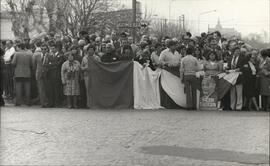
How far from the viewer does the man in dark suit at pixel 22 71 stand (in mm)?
16125

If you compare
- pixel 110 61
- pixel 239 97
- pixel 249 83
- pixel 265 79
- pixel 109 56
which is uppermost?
pixel 109 56

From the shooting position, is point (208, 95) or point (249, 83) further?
point (208, 95)

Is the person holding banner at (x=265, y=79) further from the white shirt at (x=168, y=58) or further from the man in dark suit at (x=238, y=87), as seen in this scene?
the white shirt at (x=168, y=58)

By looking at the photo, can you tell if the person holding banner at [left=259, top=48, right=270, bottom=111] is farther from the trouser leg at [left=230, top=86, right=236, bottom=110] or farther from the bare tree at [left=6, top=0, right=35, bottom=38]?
→ the bare tree at [left=6, top=0, right=35, bottom=38]

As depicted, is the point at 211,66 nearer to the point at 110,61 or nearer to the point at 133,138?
the point at 110,61

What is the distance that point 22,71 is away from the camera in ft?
53.0

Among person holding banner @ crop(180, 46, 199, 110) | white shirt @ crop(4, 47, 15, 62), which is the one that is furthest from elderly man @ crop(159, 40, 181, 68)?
white shirt @ crop(4, 47, 15, 62)

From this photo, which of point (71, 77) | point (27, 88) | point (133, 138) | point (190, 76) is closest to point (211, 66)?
point (190, 76)

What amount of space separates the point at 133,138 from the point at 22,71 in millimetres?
6963

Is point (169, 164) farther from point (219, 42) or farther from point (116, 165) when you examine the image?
point (219, 42)

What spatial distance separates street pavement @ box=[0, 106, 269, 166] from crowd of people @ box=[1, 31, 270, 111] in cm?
114

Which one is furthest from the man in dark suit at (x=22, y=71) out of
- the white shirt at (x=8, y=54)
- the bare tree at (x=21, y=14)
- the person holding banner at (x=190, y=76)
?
the bare tree at (x=21, y=14)

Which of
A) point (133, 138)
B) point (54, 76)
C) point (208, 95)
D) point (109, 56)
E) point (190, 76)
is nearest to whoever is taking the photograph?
point (133, 138)

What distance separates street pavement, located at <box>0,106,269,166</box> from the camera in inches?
331
